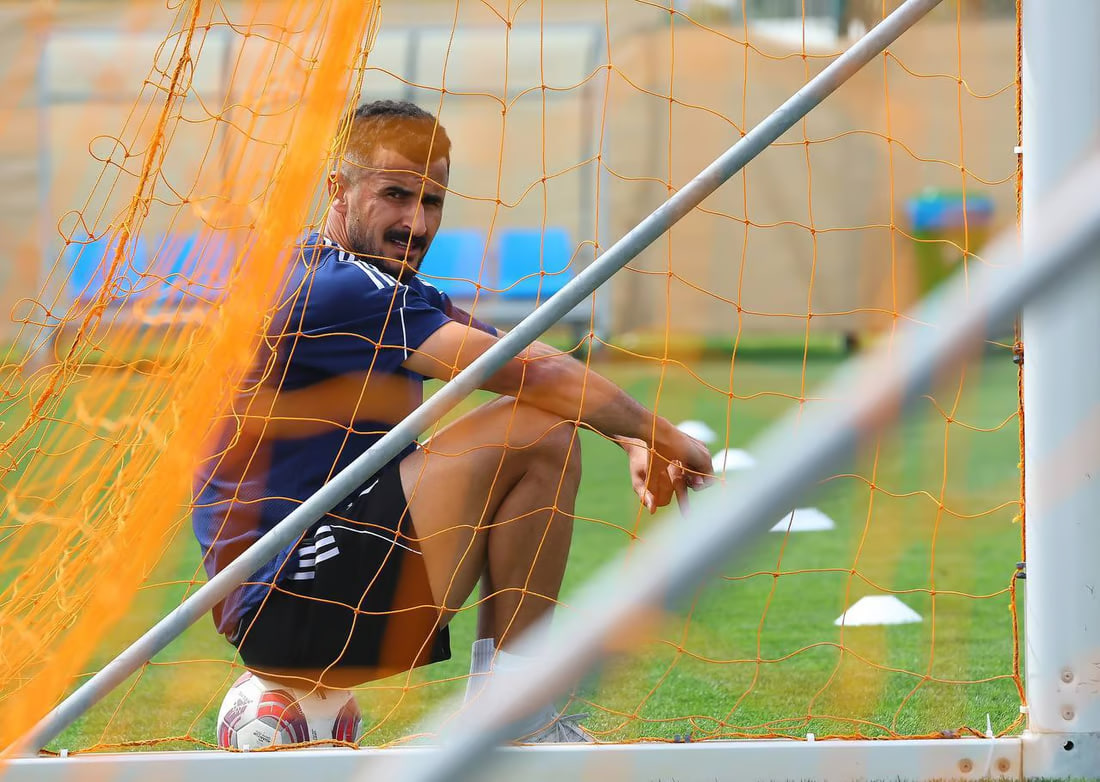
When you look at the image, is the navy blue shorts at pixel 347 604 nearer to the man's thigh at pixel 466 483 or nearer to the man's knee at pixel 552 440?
the man's thigh at pixel 466 483

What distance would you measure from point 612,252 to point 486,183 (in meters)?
8.30

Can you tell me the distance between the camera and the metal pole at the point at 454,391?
1.97 meters

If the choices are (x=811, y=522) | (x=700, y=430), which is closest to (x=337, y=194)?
(x=811, y=522)

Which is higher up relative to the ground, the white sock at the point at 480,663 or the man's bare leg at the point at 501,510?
the man's bare leg at the point at 501,510

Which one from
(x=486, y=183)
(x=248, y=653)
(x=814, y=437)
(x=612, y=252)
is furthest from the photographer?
(x=486, y=183)

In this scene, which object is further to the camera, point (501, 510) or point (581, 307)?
point (581, 307)

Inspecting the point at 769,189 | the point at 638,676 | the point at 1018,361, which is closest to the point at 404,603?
the point at 638,676

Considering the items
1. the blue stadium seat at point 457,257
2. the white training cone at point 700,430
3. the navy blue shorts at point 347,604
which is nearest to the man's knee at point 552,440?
the navy blue shorts at point 347,604

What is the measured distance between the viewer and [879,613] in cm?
311

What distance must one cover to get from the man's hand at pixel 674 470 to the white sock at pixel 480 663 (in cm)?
36

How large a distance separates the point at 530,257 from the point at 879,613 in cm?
638

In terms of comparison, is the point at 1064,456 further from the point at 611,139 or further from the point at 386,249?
the point at 611,139

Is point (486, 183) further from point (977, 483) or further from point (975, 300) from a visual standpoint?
point (975, 300)

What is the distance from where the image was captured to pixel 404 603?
2.16 meters
